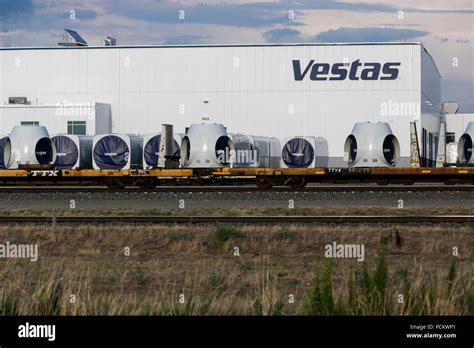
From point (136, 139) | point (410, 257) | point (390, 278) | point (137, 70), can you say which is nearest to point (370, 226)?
point (410, 257)

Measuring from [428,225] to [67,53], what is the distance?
41.8 m

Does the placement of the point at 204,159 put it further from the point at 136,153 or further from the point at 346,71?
the point at 346,71

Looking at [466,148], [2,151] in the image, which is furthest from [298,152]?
[2,151]

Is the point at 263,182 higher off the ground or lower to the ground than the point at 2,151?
lower

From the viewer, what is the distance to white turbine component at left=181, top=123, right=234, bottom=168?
123 ft

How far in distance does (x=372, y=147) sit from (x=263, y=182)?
605 centimetres

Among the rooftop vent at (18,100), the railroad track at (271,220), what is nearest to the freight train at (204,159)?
the railroad track at (271,220)

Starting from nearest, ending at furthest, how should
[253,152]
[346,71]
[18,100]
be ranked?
[253,152]
[346,71]
[18,100]

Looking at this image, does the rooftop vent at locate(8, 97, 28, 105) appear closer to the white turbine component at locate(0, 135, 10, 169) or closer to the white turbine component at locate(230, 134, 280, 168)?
the white turbine component at locate(0, 135, 10, 169)

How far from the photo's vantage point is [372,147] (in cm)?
3800

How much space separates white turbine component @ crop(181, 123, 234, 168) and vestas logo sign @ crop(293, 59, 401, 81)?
661 inches

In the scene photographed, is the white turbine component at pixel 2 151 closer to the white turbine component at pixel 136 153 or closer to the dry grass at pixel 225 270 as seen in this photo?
the white turbine component at pixel 136 153

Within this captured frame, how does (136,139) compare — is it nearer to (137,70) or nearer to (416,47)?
(137,70)
